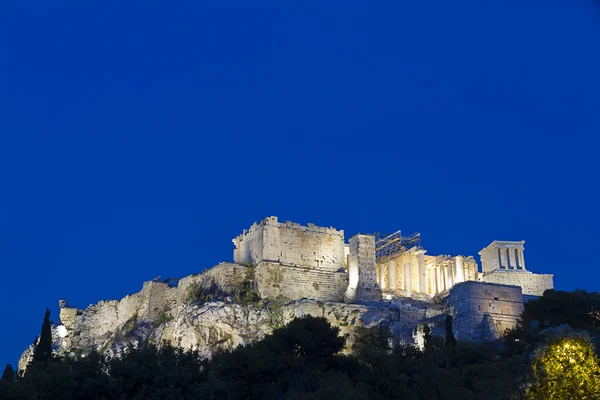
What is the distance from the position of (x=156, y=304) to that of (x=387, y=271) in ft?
59.1

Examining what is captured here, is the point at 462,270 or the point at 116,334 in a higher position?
the point at 462,270

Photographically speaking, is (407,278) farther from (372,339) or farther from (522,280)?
(372,339)

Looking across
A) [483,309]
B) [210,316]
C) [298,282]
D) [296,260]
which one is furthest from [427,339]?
[296,260]

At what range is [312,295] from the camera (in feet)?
189

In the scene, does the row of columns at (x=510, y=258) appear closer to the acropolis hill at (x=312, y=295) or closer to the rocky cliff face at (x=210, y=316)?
the acropolis hill at (x=312, y=295)

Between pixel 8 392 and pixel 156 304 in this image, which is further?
pixel 156 304

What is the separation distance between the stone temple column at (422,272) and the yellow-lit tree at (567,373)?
112 ft

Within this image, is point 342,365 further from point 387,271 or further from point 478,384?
point 387,271

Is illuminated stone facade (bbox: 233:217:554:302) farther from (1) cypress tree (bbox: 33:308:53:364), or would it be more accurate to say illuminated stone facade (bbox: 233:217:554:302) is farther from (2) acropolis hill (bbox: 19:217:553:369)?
(1) cypress tree (bbox: 33:308:53:364)

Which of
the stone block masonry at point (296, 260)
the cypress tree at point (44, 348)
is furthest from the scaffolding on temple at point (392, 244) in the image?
the cypress tree at point (44, 348)

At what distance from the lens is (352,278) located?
59.1 m

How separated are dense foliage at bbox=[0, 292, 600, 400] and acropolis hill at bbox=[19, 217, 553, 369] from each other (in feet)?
7.89

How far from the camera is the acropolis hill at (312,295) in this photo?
171ft

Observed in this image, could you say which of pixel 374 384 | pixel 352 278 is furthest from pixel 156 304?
pixel 374 384
